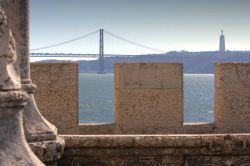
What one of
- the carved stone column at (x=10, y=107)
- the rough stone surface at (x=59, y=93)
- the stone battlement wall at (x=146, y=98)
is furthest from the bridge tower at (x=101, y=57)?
the carved stone column at (x=10, y=107)

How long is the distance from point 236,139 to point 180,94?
289cm

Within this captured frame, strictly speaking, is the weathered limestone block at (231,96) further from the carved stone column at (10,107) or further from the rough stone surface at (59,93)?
the carved stone column at (10,107)

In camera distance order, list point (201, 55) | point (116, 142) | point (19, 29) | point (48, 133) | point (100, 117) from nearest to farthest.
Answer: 1. point (19, 29)
2. point (48, 133)
3. point (116, 142)
4. point (100, 117)
5. point (201, 55)

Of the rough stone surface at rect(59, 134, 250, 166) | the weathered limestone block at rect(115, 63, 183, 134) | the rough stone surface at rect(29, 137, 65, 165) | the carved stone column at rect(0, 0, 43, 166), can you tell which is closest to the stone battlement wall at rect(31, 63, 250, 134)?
the weathered limestone block at rect(115, 63, 183, 134)

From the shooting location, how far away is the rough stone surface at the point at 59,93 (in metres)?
7.99

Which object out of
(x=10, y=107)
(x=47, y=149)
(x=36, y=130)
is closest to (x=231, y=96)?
(x=47, y=149)

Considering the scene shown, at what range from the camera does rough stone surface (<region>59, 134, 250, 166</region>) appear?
18.0 ft

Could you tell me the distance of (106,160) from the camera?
5551mm

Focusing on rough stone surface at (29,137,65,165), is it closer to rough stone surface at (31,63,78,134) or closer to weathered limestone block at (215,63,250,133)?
rough stone surface at (31,63,78,134)

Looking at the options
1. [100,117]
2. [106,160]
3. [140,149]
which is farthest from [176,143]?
[100,117]

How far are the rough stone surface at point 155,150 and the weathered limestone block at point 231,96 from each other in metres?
2.78

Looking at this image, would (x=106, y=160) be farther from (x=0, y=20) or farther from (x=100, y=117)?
(x=100, y=117)

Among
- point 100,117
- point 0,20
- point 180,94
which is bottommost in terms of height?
point 100,117

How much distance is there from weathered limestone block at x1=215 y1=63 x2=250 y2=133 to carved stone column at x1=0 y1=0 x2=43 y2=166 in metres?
5.69
